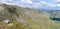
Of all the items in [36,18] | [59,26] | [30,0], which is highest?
[30,0]

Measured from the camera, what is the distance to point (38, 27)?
373 centimetres

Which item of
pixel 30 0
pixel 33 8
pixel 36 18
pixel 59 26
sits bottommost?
pixel 59 26

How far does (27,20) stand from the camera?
3869 mm

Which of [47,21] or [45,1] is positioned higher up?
[45,1]

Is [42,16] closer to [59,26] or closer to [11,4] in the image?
[59,26]

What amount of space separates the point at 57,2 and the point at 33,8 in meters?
0.79

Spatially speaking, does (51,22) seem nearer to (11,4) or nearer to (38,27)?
(38,27)

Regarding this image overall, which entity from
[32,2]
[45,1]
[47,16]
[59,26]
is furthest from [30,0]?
[59,26]

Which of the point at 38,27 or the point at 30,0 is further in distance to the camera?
the point at 30,0

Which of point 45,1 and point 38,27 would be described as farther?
point 45,1

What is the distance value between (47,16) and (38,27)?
488 mm

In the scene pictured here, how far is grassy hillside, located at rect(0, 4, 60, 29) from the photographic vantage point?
3736mm

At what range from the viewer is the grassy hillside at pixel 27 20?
3.74 m

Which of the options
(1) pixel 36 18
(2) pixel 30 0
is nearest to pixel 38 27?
(1) pixel 36 18
